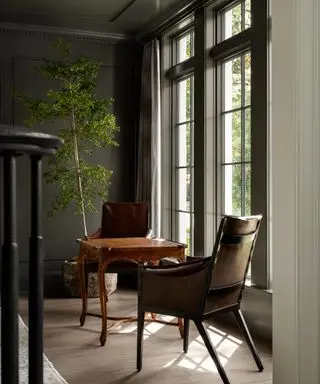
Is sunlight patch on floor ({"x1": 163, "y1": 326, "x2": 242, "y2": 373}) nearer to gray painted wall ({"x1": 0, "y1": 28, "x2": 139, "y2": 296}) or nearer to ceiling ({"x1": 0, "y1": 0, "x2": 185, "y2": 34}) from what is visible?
gray painted wall ({"x1": 0, "y1": 28, "x2": 139, "y2": 296})

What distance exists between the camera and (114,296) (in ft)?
20.5

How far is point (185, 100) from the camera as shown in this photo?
6.42 meters

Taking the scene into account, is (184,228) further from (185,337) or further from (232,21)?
(185,337)

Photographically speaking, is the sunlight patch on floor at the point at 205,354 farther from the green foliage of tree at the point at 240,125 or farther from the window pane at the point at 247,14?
the window pane at the point at 247,14

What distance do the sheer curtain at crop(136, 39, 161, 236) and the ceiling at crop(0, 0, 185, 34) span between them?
0.39 m

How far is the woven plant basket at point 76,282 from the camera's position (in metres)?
6.14

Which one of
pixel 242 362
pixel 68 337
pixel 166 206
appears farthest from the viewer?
pixel 166 206

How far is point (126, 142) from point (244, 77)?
2499 mm

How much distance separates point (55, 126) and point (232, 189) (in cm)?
268

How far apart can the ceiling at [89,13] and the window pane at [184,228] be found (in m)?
2.32

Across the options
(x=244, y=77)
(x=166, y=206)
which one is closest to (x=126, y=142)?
(x=166, y=206)

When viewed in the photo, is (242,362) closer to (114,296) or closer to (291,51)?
(291,51)

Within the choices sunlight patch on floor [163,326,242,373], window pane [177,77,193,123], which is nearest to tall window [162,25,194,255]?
window pane [177,77,193,123]

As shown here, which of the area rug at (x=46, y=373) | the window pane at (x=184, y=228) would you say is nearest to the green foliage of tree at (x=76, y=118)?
the window pane at (x=184, y=228)
